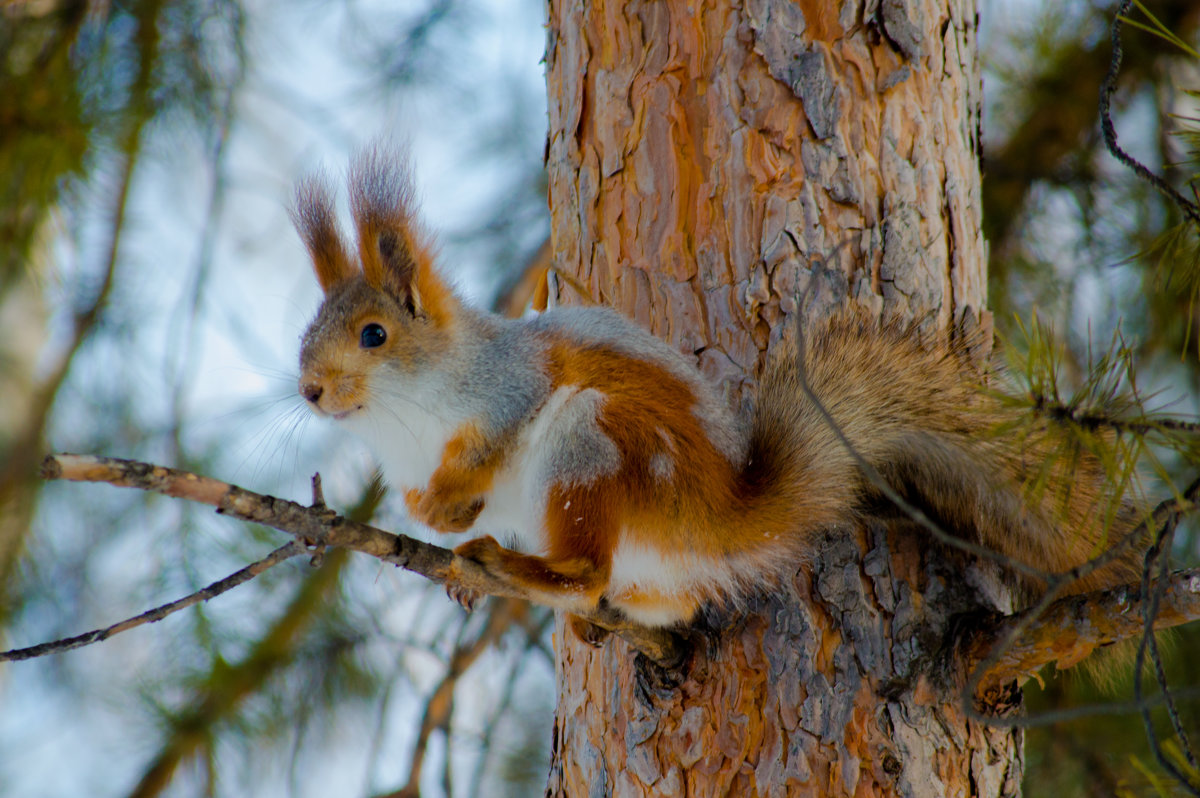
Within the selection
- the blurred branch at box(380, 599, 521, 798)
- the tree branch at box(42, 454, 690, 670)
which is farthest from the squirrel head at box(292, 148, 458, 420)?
the blurred branch at box(380, 599, 521, 798)

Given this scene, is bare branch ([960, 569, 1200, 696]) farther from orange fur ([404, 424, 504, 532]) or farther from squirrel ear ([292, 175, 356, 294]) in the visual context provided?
squirrel ear ([292, 175, 356, 294])

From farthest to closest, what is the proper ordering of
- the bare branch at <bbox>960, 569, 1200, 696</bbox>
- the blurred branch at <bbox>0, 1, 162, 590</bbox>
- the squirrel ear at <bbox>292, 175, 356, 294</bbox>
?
the blurred branch at <bbox>0, 1, 162, 590</bbox>, the squirrel ear at <bbox>292, 175, 356, 294</bbox>, the bare branch at <bbox>960, 569, 1200, 696</bbox>

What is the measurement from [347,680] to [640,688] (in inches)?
40.4

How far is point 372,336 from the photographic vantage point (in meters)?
1.08

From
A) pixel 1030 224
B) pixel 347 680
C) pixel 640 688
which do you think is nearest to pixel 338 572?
pixel 347 680

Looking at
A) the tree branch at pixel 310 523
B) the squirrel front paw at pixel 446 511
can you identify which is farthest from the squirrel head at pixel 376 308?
the tree branch at pixel 310 523

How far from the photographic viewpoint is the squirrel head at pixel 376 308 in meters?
1.04

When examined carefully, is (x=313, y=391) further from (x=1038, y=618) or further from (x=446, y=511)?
(x=1038, y=618)

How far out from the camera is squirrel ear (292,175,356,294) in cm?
116

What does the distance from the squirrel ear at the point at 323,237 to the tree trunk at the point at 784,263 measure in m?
0.33

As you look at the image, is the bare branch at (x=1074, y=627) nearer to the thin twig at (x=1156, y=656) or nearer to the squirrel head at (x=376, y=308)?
the thin twig at (x=1156, y=656)

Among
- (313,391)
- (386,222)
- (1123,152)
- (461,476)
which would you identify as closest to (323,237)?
(386,222)

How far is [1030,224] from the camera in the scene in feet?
6.73

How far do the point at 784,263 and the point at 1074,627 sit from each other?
50 centimetres
